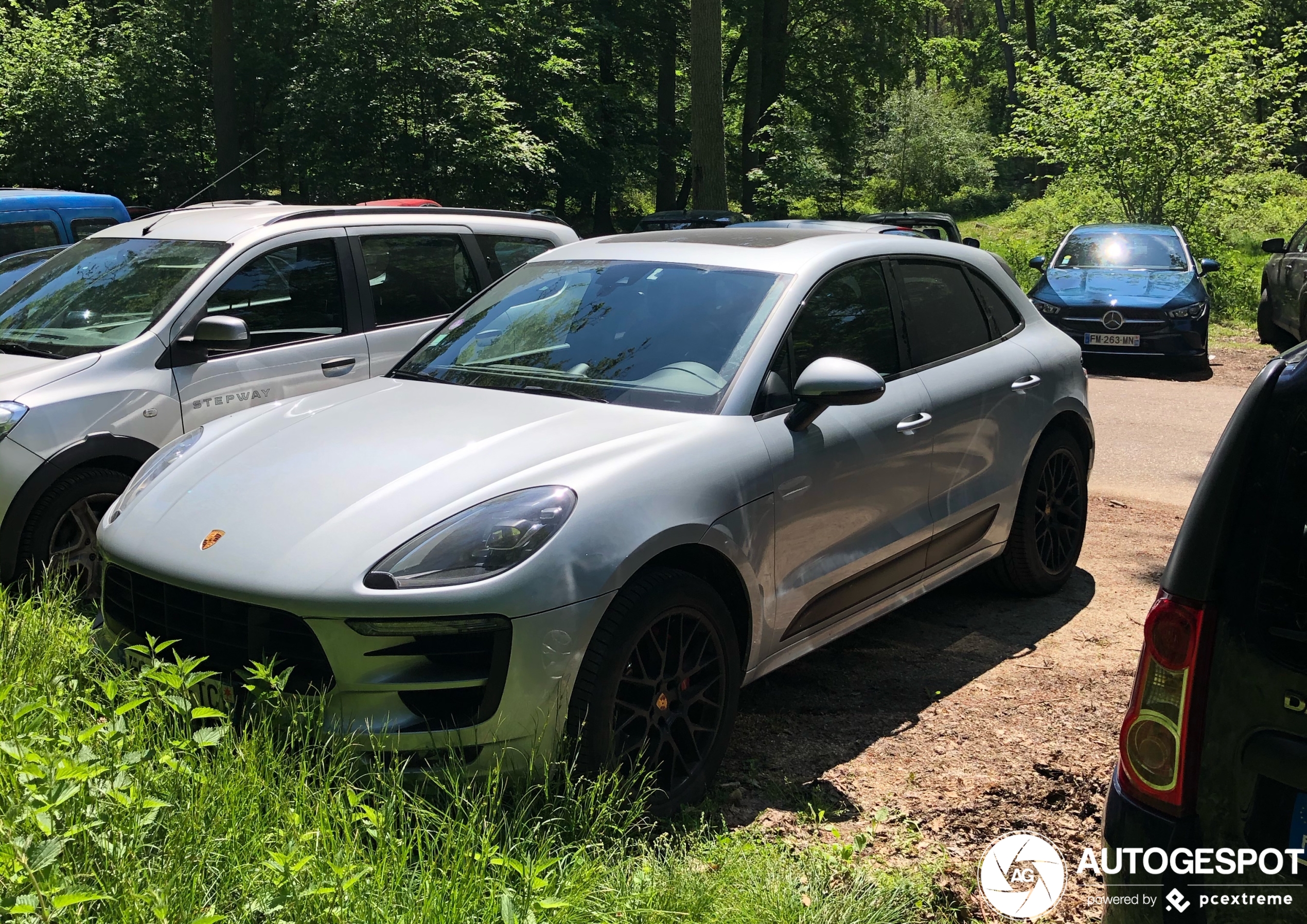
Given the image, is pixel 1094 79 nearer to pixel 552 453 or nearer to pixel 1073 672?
pixel 1073 672

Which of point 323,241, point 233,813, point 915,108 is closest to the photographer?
point 233,813

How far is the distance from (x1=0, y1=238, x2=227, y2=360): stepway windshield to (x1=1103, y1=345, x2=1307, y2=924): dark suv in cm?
502

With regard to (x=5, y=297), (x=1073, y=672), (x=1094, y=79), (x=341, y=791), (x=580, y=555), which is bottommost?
(x=1073, y=672)

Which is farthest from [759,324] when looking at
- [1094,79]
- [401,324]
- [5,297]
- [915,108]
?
[915,108]

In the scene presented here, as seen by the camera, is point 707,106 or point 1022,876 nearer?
point 1022,876

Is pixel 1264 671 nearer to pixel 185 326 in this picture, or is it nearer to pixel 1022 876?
→ pixel 1022 876

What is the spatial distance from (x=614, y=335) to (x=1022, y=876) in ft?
7.62

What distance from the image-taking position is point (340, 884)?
8.26 ft

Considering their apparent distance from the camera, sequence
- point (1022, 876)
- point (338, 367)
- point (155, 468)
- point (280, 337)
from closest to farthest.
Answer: point (1022, 876), point (155, 468), point (280, 337), point (338, 367)

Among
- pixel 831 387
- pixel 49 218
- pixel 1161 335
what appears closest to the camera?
pixel 831 387

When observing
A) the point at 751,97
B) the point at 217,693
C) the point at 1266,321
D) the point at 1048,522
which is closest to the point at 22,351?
the point at 217,693

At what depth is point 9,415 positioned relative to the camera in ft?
16.9

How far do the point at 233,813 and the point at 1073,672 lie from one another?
3.47m

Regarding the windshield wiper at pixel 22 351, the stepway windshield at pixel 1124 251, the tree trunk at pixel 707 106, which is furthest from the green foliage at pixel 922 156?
the windshield wiper at pixel 22 351
